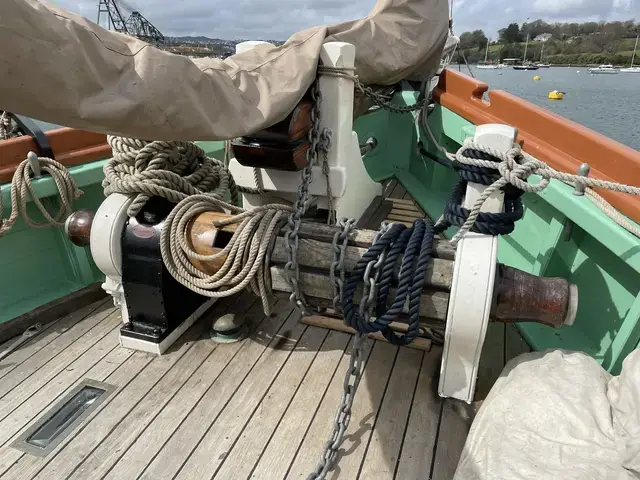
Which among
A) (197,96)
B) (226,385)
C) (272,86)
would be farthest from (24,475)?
(272,86)

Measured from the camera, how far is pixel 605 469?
3.94 feet

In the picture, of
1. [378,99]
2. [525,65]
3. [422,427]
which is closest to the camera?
[422,427]

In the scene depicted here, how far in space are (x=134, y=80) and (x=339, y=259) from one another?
34.4 inches

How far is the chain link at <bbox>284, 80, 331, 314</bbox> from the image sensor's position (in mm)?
1771

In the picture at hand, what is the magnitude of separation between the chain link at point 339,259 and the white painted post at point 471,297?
0.38 metres

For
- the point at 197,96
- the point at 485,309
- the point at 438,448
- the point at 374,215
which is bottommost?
the point at 438,448

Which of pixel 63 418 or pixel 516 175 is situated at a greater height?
pixel 516 175

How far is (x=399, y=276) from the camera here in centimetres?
162

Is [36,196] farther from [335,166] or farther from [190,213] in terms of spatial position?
[335,166]

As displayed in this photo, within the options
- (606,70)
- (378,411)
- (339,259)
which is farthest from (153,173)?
(606,70)

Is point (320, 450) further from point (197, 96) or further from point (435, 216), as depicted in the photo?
point (435, 216)

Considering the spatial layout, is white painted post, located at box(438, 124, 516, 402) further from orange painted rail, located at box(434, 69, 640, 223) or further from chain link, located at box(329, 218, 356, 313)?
orange painted rail, located at box(434, 69, 640, 223)

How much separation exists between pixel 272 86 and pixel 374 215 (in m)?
1.73

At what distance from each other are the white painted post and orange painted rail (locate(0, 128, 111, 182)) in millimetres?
2061
